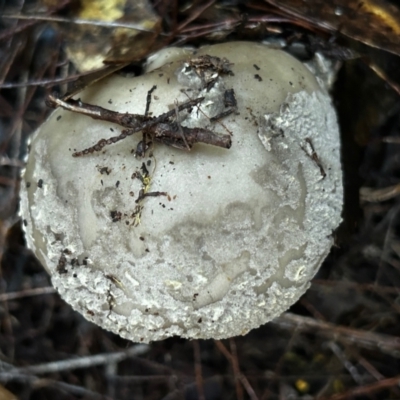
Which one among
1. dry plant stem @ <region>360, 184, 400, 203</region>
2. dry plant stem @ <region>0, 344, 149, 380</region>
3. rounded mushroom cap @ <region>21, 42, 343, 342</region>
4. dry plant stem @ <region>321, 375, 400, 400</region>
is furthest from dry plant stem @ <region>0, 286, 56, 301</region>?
dry plant stem @ <region>360, 184, 400, 203</region>

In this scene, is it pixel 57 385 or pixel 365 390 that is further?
pixel 57 385

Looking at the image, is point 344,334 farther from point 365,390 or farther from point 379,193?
point 379,193

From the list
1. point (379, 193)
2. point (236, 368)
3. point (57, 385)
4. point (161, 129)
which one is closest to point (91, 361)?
point (57, 385)

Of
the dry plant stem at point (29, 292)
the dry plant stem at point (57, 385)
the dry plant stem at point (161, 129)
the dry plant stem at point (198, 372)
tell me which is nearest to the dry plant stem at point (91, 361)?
the dry plant stem at point (57, 385)

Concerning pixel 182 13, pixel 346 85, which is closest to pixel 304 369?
pixel 346 85

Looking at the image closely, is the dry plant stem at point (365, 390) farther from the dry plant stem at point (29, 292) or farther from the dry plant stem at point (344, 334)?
the dry plant stem at point (29, 292)

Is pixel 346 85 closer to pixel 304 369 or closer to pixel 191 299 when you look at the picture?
pixel 191 299
